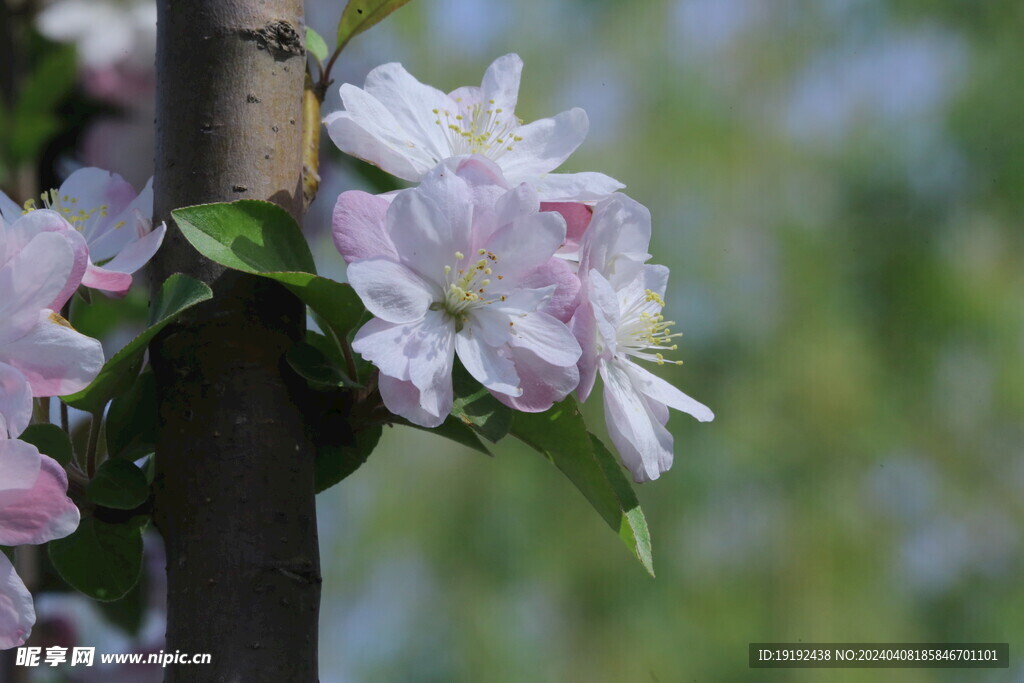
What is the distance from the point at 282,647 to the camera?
0.36 m

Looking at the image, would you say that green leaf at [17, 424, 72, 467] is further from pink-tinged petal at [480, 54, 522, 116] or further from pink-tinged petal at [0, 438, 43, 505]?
pink-tinged petal at [480, 54, 522, 116]

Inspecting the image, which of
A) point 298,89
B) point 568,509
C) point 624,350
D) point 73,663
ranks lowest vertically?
point 568,509

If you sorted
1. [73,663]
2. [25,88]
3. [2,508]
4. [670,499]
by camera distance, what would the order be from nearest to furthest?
[2,508], [73,663], [25,88], [670,499]

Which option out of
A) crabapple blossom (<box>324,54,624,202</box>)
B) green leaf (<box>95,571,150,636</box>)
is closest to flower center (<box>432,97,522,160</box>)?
crabapple blossom (<box>324,54,624,202</box>)

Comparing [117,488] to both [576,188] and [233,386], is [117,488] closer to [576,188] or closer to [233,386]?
[233,386]

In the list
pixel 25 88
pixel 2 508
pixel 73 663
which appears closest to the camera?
pixel 2 508

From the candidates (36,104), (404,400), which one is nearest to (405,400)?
(404,400)

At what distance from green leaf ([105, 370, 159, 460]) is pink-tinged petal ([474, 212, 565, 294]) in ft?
0.47

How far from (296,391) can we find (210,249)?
68 mm

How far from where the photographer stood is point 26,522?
33 cm

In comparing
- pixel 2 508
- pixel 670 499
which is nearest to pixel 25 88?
pixel 2 508

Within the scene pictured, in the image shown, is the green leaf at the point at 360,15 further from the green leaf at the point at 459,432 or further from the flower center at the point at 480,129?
the green leaf at the point at 459,432

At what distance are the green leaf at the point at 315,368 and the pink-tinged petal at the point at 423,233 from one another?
5 cm

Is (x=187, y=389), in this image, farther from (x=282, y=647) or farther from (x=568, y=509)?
(x=568, y=509)
